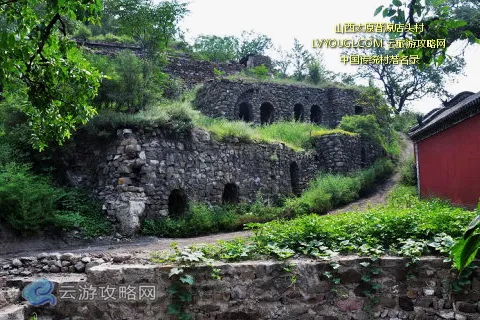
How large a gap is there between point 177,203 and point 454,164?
866cm

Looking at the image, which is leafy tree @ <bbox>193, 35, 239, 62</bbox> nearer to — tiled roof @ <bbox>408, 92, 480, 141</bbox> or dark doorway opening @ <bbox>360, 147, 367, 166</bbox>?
dark doorway opening @ <bbox>360, 147, 367, 166</bbox>

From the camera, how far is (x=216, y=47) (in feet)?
110

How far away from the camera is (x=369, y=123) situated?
72.0 ft

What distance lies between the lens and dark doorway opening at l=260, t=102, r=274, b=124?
77.7 ft

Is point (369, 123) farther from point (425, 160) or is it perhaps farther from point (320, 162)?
point (425, 160)

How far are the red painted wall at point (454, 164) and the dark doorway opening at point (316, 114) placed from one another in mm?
10157

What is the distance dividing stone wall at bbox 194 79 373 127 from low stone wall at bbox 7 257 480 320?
16261mm

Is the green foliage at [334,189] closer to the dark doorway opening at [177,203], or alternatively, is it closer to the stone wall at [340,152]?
the stone wall at [340,152]

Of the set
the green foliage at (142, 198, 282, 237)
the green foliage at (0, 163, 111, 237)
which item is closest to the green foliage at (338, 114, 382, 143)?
the green foliage at (142, 198, 282, 237)

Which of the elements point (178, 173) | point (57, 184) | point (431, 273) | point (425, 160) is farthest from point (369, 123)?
point (431, 273)

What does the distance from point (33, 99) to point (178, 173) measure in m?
6.51

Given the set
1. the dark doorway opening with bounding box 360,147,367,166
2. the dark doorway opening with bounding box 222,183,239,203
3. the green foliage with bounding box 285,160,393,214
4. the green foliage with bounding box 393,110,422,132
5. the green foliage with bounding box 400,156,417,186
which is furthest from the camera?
the green foliage with bounding box 393,110,422,132

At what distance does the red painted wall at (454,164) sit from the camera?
1200 cm

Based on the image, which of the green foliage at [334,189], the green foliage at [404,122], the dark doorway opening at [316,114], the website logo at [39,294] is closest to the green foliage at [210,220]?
the green foliage at [334,189]
